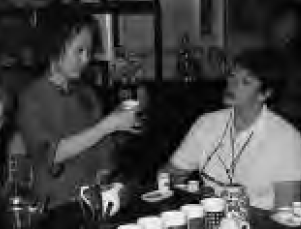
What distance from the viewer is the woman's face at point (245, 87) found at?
2018mm

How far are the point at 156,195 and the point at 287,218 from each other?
1.51 ft

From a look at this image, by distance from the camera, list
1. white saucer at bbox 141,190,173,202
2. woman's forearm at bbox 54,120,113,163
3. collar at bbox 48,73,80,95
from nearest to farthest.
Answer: white saucer at bbox 141,190,173,202
woman's forearm at bbox 54,120,113,163
collar at bbox 48,73,80,95

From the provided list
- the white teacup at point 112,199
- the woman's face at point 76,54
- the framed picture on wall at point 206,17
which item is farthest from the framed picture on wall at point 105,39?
the white teacup at point 112,199

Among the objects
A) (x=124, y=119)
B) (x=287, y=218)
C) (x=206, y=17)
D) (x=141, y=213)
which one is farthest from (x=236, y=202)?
(x=206, y=17)

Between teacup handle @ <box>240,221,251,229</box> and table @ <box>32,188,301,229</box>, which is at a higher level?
teacup handle @ <box>240,221,251,229</box>

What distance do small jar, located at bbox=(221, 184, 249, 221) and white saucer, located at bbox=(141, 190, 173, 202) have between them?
1.00 feet

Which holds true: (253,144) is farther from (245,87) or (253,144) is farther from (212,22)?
(212,22)

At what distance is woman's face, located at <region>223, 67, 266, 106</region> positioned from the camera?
202 centimetres

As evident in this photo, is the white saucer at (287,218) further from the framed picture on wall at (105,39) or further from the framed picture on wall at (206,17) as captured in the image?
the framed picture on wall at (206,17)

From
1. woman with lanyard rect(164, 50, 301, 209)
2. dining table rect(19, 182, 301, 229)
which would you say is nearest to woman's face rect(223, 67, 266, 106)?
woman with lanyard rect(164, 50, 301, 209)

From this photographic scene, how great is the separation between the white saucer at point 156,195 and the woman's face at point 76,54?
1.92 feet

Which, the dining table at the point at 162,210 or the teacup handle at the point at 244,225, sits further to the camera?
the dining table at the point at 162,210

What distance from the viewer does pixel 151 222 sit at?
149 cm

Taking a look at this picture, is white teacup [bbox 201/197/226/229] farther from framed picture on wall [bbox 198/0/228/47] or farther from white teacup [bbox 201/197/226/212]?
framed picture on wall [bbox 198/0/228/47]
